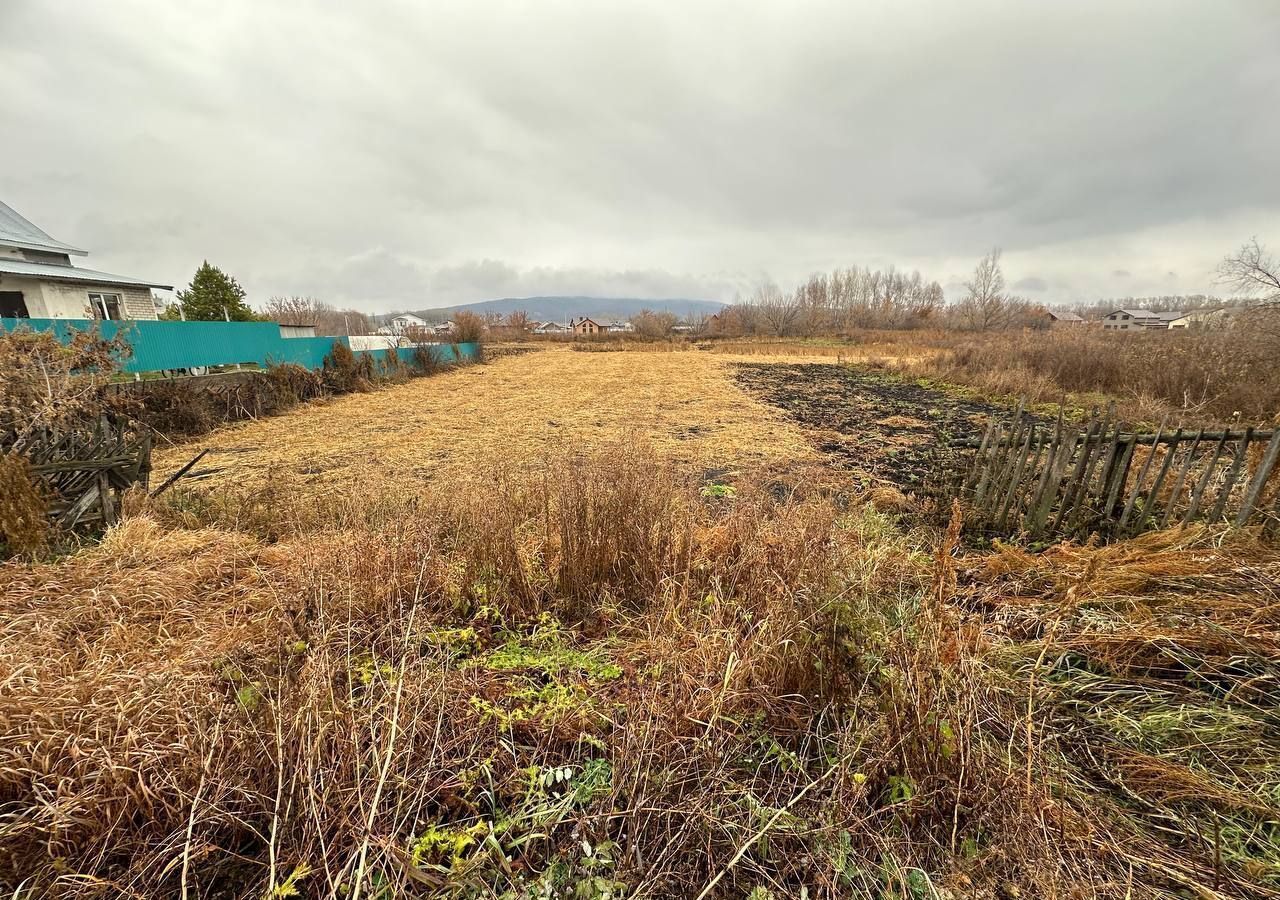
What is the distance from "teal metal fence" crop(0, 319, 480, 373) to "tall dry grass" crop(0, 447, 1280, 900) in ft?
35.5

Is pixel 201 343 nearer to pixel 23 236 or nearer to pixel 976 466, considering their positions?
pixel 976 466

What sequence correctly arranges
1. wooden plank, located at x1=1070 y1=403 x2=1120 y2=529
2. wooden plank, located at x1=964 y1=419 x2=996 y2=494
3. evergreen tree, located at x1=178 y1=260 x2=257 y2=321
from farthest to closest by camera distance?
evergreen tree, located at x1=178 y1=260 x2=257 y2=321 → wooden plank, located at x1=964 y1=419 x2=996 y2=494 → wooden plank, located at x1=1070 y1=403 x2=1120 y2=529

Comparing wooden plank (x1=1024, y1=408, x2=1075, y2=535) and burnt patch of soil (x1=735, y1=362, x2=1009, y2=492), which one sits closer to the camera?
wooden plank (x1=1024, y1=408, x2=1075, y2=535)

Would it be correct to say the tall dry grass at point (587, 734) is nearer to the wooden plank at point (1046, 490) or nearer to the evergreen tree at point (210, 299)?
the wooden plank at point (1046, 490)

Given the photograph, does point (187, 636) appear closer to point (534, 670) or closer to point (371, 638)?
point (371, 638)

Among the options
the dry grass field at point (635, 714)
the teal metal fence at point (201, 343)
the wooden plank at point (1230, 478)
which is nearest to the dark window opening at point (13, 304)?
the teal metal fence at point (201, 343)

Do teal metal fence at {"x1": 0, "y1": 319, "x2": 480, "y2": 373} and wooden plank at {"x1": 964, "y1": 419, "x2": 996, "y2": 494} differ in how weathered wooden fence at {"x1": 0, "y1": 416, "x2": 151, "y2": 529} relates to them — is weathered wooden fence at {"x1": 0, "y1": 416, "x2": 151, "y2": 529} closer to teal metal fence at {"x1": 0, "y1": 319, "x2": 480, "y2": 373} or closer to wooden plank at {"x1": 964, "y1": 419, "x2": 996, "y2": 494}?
teal metal fence at {"x1": 0, "y1": 319, "x2": 480, "y2": 373}

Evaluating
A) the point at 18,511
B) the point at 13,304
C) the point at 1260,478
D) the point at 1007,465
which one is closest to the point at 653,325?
the point at 13,304

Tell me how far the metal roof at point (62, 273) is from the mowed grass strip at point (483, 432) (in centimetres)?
1506

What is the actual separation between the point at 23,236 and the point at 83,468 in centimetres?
3306

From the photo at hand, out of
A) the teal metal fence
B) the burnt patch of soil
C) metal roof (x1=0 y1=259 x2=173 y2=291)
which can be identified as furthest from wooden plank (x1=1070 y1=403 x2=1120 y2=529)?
metal roof (x1=0 y1=259 x2=173 y2=291)

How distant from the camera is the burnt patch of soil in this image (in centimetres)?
804

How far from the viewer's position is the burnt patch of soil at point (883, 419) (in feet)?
26.4

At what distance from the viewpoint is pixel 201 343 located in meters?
13.5
